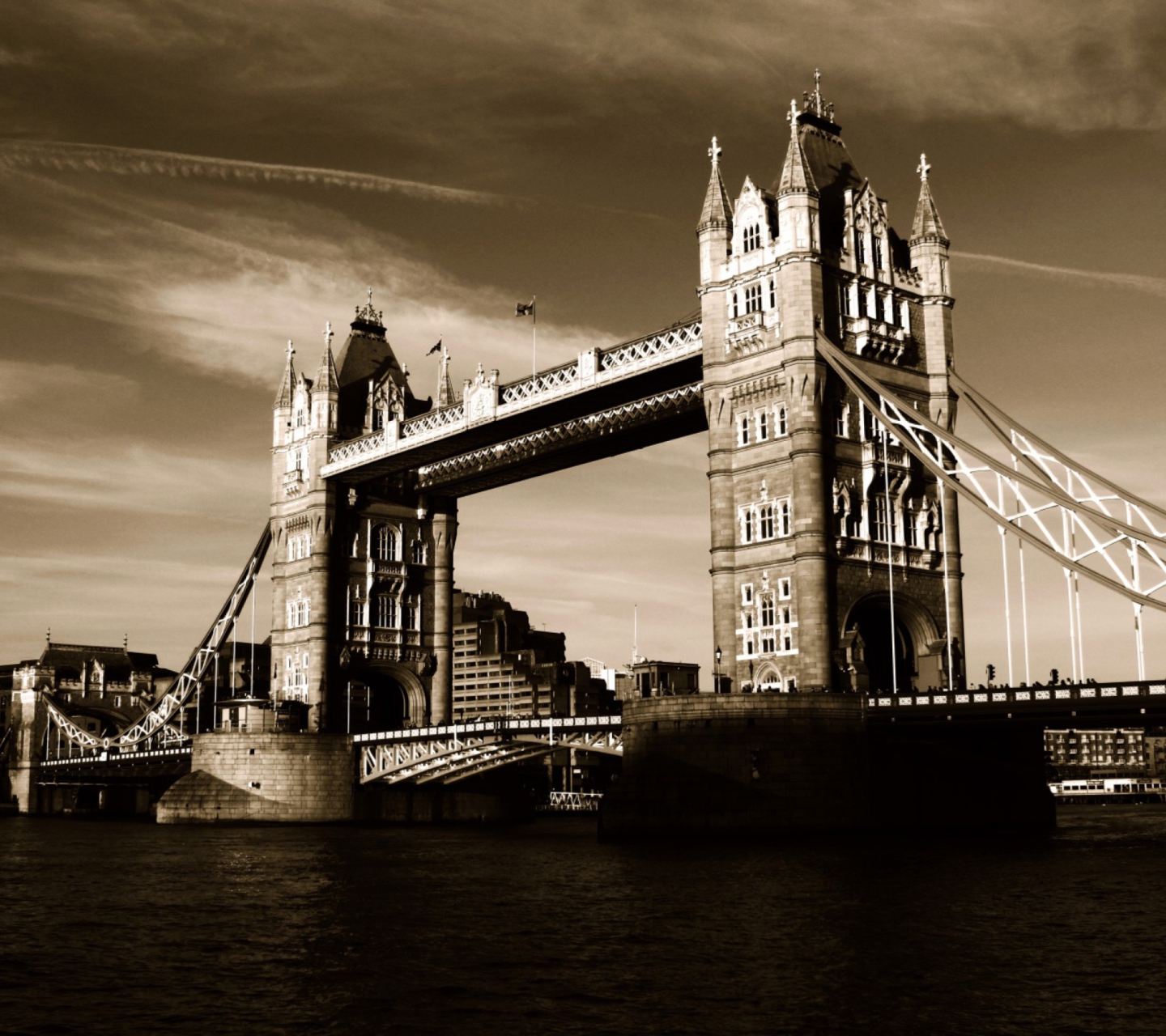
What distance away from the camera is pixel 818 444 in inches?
2785

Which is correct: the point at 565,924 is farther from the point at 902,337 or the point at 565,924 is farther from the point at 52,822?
the point at 52,822

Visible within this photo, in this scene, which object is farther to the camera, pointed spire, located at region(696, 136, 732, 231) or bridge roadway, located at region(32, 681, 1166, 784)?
pointed spire, located at region(696, 136, 732, 231)

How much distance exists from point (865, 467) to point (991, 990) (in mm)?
45027

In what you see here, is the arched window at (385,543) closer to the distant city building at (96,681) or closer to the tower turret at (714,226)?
the tower turret at (714,226)

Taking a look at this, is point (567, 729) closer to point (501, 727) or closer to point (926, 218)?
point (501, 727)

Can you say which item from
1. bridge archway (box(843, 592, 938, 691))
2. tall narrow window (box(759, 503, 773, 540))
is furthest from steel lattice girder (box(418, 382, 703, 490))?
bridge archway (box(843, 592, 938, 691))

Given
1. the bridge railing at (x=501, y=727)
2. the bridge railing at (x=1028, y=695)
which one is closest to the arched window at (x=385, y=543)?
the bridge railing at (x=501, y=727)

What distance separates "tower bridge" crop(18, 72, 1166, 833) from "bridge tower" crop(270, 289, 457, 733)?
209 inches

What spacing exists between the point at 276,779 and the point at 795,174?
49985mm

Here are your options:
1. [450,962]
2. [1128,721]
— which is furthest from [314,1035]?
[1128,721]

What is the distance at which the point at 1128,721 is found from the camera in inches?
2530

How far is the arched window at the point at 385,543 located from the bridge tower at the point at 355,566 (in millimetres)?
80

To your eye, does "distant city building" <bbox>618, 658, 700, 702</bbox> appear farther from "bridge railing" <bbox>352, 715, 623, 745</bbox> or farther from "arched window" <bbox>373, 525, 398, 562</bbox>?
"arched window" <bbox>373, 525, 398, 562</bbox>

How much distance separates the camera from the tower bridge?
64.2 meters
